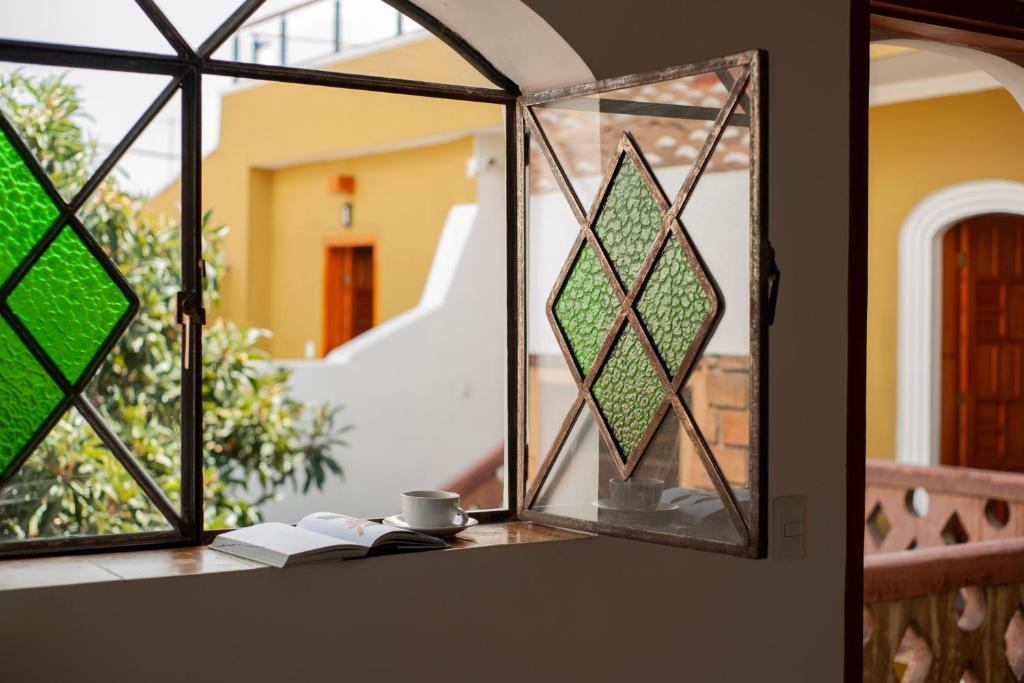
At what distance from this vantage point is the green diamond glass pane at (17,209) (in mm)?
2176

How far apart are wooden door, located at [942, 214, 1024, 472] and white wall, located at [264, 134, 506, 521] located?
10.1 feet

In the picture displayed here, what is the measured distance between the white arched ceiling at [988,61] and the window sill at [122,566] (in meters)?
1.94

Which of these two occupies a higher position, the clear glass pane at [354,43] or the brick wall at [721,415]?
the clear glass pane at [354,43]

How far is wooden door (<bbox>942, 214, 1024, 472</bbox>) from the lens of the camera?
6555 mm

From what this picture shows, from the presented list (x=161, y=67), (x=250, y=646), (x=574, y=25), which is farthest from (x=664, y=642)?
(x=161, y=67)

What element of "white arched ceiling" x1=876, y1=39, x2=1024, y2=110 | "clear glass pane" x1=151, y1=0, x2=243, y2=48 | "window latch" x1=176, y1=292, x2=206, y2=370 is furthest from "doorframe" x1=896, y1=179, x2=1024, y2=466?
"window latch" x1=176, y1=292, x2=206, y2=370

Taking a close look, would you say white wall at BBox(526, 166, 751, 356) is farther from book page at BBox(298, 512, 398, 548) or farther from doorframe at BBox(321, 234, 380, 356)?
doorframe at BBox(321, 234, 380, 356)

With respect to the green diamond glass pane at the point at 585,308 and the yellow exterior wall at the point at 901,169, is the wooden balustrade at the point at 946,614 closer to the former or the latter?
the green diamond glass pane at the point at 585,308

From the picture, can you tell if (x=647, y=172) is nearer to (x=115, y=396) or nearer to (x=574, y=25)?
(x=574, y=25)

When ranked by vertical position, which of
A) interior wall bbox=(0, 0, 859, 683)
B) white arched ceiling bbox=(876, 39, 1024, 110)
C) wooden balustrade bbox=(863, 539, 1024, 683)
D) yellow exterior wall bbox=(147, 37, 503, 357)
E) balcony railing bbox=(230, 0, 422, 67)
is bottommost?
wooden balustrade bbox=(863, 539, 1024, 683)

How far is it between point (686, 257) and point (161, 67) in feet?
3.69

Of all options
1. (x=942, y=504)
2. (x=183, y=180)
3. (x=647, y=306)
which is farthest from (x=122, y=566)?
(x=942, y=504)

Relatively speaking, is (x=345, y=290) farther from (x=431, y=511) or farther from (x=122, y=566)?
(x=122, y=566)

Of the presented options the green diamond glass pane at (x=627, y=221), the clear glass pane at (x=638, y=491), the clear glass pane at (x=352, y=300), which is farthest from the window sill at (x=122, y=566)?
the clear glass pane at (x=352, y=300)
